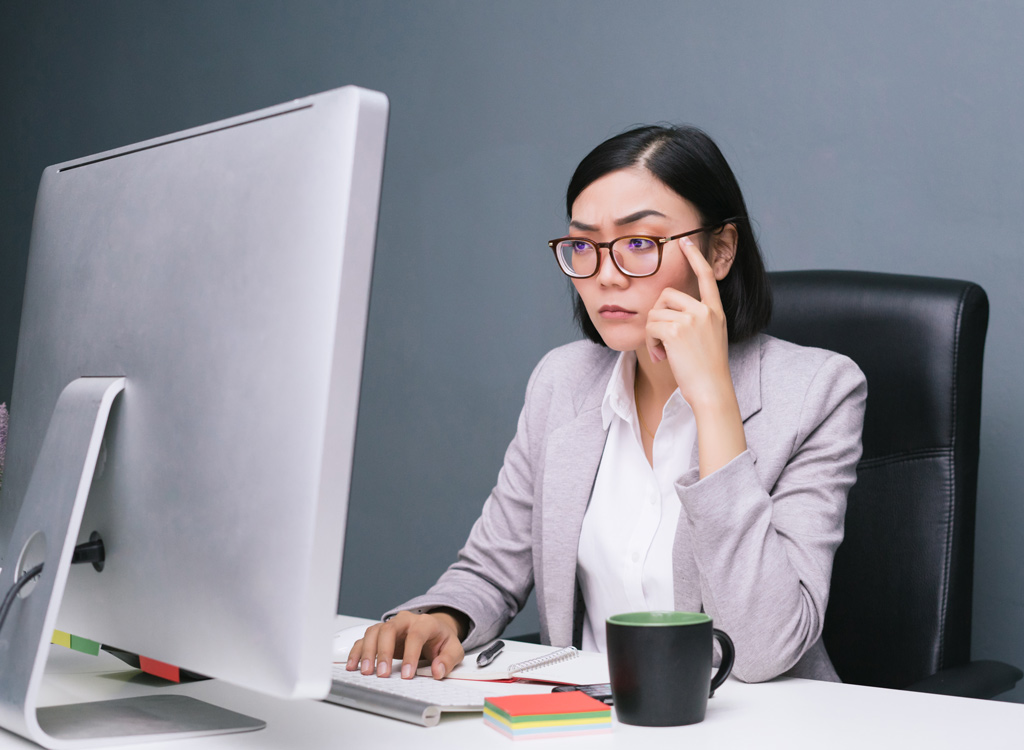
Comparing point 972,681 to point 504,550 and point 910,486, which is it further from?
point 504,550

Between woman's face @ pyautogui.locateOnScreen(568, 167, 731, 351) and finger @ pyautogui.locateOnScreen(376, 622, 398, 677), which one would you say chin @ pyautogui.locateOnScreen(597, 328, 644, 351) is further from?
finger @ pyautogui.locateOnScreen(376, 622, 398, 677)

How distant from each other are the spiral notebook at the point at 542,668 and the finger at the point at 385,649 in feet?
0.15

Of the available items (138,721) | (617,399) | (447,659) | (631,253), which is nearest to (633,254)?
(631,253)

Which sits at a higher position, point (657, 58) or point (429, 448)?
point (657, 58)

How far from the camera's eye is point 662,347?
1.26 metres

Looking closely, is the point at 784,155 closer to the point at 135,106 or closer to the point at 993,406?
the point at 993,406

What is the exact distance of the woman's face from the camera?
1274 mm

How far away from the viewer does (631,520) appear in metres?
1.31

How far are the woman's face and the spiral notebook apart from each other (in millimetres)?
455

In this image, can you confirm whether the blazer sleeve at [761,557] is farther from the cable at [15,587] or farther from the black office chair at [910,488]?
the cable at [15,587]

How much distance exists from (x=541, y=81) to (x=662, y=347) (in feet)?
3.48

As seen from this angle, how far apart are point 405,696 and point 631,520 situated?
598mm

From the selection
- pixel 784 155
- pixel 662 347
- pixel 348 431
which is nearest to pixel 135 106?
pixel 784 155

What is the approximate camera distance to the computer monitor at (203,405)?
541mm
